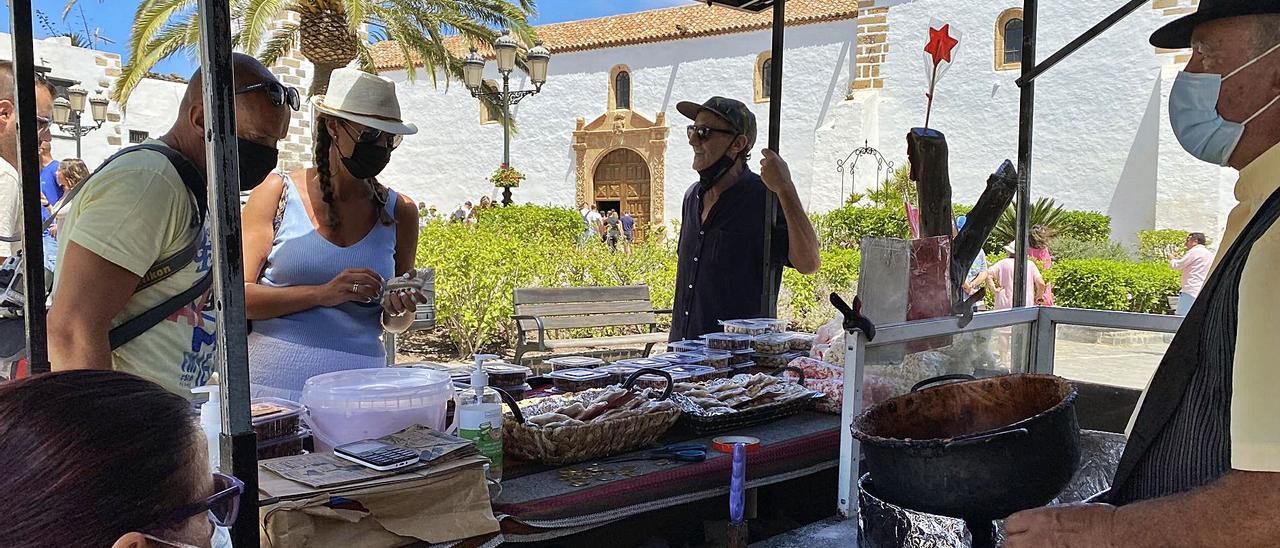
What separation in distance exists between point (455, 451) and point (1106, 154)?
20782 millimetres

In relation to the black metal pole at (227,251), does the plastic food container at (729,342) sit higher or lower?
lower

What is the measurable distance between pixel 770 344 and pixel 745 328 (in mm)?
107

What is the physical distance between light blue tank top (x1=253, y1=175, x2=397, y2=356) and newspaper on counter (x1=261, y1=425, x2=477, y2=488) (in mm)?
777

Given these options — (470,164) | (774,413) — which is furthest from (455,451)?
(470,164)

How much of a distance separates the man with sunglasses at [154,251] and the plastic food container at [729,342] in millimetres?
1586

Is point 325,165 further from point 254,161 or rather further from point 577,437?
point 577,437

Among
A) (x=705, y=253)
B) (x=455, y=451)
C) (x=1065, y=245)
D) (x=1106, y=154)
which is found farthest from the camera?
(x=1106, y=154)

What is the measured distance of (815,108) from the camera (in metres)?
23.3

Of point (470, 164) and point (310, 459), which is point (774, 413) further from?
point (470, 164)

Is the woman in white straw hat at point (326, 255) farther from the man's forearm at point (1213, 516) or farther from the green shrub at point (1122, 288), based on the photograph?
the green shrub at point (1122, 288)

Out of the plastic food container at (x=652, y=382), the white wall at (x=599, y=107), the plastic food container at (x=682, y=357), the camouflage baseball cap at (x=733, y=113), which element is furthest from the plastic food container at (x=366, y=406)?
the white wall at (x=599, y=107)

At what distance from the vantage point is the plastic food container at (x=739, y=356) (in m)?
3.06

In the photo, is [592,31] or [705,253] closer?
[705,253]

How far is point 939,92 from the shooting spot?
2086 centimetres
